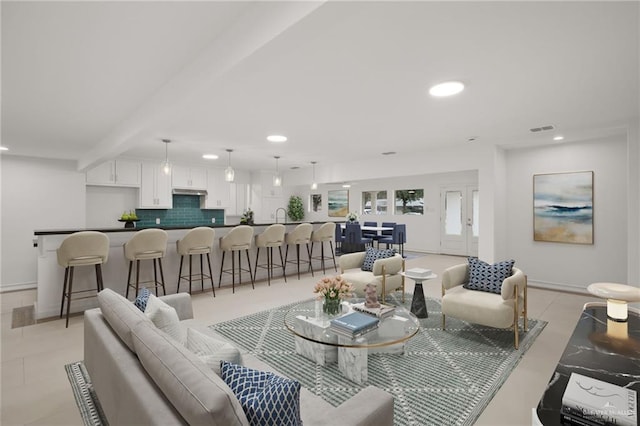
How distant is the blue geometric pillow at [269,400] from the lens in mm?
994

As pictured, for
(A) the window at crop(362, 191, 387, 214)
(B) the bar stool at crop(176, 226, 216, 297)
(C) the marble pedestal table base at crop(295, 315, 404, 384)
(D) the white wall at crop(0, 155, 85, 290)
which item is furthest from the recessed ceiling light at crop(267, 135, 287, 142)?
(A) the window at crop(362, 191, 387, 214)

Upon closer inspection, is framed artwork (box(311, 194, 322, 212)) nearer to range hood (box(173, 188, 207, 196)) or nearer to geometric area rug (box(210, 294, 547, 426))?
range hood (box(173, 188, 207, 196))

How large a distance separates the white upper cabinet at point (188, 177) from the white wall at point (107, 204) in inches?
31.3

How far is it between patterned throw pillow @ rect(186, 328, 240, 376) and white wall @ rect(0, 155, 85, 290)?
18.3 feet

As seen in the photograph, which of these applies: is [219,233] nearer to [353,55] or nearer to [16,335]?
[16,335]

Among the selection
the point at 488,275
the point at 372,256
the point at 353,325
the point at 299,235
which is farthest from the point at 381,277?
the point at 299,235

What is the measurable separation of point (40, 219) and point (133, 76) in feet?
15.6

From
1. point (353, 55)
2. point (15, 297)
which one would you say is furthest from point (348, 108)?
point (15, 297)

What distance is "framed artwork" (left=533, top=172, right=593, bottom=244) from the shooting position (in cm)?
463

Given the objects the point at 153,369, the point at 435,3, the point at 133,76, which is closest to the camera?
the point at 153,369

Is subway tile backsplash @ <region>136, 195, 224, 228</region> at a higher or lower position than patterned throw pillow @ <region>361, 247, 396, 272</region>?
higher

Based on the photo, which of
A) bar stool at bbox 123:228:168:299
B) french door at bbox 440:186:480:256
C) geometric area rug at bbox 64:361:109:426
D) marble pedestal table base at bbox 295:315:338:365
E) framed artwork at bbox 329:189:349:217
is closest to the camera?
geometric area rug at bbox 64:361:109:426

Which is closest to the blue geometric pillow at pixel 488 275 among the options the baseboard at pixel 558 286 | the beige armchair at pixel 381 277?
the beige armchair at pixel 381 277

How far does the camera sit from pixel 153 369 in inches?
46.9
